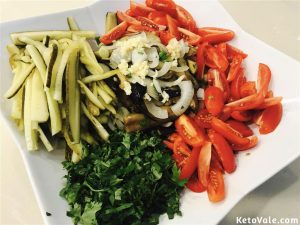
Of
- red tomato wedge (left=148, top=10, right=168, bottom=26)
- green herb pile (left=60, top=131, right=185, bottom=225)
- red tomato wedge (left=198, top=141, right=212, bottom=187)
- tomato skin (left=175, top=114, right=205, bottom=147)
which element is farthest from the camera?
red tomato wedge (left=148, top=10, right=168, bottom=26)

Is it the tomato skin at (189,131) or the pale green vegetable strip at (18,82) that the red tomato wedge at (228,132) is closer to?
the tomato skin at (189,131)

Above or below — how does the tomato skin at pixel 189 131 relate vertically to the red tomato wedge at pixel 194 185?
above

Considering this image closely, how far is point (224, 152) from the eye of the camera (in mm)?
2012

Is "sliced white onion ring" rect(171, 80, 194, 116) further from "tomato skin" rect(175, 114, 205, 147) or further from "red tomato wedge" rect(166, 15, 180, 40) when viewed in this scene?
"red tomato wedge" rect(166, 15, 180, 40)

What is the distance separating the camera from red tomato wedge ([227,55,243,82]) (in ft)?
7.75

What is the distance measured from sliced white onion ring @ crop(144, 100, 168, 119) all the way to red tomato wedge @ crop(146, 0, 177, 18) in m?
0.80

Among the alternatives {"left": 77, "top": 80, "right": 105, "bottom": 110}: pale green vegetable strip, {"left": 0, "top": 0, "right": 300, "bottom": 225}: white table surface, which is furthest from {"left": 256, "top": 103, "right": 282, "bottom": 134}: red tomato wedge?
{"left": 77, "top": 80, "right": 105, "bottom": 110}: pale green vegetable strip

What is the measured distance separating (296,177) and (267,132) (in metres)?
0.36

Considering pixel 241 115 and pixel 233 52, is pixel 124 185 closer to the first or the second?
pixel 241 115

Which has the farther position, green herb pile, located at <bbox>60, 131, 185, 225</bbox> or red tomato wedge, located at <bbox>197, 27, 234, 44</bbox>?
red tomato wedge, located at <bbox>197, 27, 234, 44</bbox>

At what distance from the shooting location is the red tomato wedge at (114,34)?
8.27ft

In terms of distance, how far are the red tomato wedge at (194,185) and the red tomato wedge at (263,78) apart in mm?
604

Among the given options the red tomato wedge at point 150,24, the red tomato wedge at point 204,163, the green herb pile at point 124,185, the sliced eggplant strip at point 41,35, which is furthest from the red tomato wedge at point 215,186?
the sliced eggplant strip at point 41,35

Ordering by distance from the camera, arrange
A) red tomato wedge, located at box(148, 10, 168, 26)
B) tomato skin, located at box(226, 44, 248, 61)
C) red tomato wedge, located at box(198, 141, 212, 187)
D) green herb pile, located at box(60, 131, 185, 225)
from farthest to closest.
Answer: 1. red tomato wedge, located at box(148, 10, 168, 26)
2. tomato skin, located at box(226, 44, 248, 61)
3. red tomato wedge, located at box(198, 141, 212, 187)
4. green herb pile, located at box(60, 131, 185, 225)
